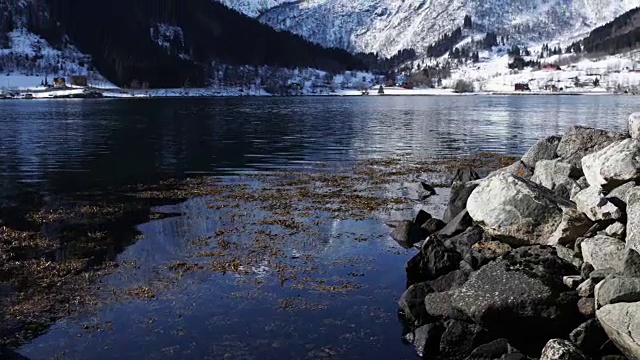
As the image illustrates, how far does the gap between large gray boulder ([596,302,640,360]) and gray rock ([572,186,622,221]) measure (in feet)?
15.4

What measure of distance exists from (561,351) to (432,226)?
12.5 metres

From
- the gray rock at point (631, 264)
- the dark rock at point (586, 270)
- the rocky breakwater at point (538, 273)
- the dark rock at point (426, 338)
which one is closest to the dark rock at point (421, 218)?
the rocky breakwater at point (538, 273)

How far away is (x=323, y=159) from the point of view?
50.6 metres

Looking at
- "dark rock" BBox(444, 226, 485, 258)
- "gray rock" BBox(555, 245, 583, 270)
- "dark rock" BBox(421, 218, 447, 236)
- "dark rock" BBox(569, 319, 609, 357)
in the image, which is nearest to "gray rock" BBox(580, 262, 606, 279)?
"gray rock" BBox(555, 245, 583, 270)

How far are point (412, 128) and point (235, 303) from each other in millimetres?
70000

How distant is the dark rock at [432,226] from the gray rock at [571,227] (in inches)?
271

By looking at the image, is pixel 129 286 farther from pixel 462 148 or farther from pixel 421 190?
pixel 462 148

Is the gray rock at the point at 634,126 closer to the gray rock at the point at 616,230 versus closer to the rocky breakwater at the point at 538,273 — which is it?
the rocky breakwater at the point at 538,273

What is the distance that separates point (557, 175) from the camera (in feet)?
80.5

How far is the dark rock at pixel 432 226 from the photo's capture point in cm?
2525

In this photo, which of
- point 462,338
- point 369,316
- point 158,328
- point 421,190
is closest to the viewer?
point 462,338

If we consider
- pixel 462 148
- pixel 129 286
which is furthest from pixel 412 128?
pixel 129 286

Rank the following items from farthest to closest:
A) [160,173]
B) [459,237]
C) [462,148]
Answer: [462,148] < [160,173] < [459,237]

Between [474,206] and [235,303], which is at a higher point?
[474,206]
